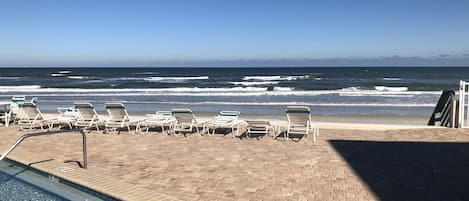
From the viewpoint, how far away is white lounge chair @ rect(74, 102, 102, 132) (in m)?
10.7

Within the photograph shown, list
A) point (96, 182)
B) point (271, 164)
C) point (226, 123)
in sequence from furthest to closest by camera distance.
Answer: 1. point (226, 123)
2. point (271, 164)
3. point (96, 182)

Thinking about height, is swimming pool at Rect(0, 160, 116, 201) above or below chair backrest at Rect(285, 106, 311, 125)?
below

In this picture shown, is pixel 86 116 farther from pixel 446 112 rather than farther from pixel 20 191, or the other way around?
pixel 446 112

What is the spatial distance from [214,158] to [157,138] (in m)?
2.53

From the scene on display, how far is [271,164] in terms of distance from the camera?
6.77 metres

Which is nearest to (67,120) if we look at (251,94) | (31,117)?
(31,117)

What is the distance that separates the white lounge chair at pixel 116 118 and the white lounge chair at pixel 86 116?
31cm

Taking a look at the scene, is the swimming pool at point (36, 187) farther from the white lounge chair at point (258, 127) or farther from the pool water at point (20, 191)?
the white lounge chair at point (258, 127)

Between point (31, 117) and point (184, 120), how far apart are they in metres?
4.09

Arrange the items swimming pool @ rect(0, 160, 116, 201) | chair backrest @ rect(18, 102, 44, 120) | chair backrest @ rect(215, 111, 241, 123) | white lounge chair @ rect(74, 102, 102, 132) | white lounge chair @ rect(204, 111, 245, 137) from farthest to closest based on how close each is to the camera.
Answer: chair backrest @ rect(18, 102, 44, 120)
white lounge chair @ rect(74, 102, 102, 132)
chair backrest @ rect(215, 111, 241, 123)
white lounge chair @ rect(204, 111, 245, 137)
swimming pool @ rect(0, 160, 116, 201)

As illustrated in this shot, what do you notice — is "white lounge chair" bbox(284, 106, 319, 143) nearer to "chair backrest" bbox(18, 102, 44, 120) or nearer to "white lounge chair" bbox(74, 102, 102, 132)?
"white lounge chair" bbox(74, 102, 102, 132)

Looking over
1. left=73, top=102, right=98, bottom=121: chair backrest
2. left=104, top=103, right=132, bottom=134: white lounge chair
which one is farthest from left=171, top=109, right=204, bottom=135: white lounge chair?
left=73, top=102, right=98, bottom=121: chair backrest

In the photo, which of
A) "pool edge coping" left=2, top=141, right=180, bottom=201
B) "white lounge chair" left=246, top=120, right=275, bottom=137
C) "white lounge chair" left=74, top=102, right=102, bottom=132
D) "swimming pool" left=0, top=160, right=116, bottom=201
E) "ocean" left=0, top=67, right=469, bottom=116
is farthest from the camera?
"ocean" left=0, top=67, right=469, bottom=116

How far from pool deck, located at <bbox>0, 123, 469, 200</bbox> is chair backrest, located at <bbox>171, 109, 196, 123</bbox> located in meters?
0.60
